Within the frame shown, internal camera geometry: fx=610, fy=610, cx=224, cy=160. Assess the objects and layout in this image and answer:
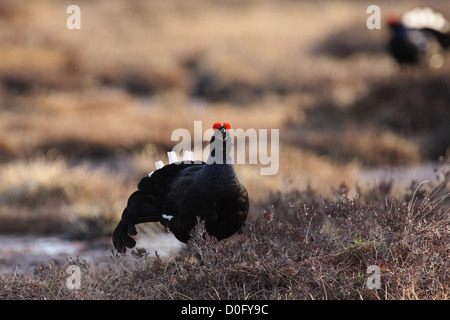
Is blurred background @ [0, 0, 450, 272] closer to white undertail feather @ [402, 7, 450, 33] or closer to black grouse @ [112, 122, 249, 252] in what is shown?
white undertail feather @ [402, 7, 450, 33]

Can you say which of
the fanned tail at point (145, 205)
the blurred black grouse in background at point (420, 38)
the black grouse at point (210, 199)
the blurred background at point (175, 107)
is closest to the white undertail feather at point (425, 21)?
the blurred black grouse in background at point (420, 38)

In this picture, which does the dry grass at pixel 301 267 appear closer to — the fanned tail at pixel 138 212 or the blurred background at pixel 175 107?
the fanned tail at pixel 138 212

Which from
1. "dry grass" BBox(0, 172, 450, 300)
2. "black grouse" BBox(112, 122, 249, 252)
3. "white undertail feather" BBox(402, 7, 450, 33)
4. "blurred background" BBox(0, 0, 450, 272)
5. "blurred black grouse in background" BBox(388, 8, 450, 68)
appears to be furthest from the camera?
"white undertail feather" BBox(402, 7, 450, 33)

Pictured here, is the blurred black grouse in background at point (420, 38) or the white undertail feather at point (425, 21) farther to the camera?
the white undertail feather at point (425, 21)

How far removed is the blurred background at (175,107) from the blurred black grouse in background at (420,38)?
54 cm

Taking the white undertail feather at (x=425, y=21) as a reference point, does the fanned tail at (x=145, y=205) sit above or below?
below

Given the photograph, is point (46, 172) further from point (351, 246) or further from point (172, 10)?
point (172, 10)

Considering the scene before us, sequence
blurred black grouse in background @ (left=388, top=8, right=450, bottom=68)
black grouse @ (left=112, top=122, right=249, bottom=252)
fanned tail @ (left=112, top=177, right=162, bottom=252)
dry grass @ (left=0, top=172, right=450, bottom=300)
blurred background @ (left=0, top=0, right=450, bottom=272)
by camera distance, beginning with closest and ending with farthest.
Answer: dry grass @ (left=0, top=172, right=450, bottom=300), black grouse @ (left=112, top=122, right=249, bottom=252), fanned tail @ (left=112, top=177, right=162, bottom=252), blurred background @ (left=0, top=0, right=450, bottom=272), blurred black grouse in background @ (left=388, top=8, right=450, bottom=68)

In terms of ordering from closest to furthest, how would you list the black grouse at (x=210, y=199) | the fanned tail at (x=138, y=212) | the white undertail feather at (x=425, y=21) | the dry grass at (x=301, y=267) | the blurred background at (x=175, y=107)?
the dry grass at (x=301, y=267), the black grouse at (x=210, y=199), the fanned tail at (x=138, y=212), the blurred background at (x=175, y=107), the white undertail feather at (x=425, y=21)

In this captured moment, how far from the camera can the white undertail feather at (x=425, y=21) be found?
14.2 metres

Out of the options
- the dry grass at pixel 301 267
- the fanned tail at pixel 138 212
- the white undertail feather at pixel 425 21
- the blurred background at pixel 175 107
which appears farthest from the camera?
the white undertail feather at pixel 425 21

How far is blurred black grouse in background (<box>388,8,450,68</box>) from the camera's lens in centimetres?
1337

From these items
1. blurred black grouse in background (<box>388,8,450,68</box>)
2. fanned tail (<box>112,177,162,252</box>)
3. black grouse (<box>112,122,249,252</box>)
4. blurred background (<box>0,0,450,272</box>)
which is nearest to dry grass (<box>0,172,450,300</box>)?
black grouse (<box>112,122,249,252</box>)
